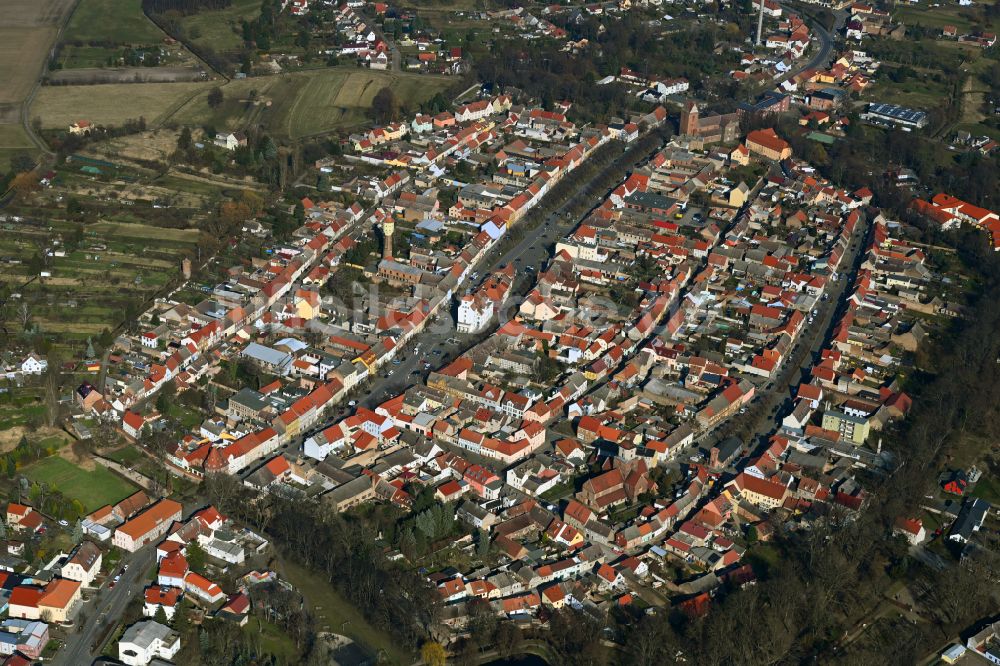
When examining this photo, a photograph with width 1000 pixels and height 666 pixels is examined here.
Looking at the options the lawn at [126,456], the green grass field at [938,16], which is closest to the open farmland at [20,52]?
the lawn at [126,456]

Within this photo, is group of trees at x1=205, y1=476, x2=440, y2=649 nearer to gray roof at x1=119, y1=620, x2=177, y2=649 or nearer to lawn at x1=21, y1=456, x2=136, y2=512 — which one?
lawn at x1=21, y1=456, x2=136, y2=512

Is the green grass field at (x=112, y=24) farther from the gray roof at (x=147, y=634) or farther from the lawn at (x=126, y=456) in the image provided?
the gray roof at (x=147, y=634)

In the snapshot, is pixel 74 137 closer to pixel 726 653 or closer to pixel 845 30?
pixel 726 653

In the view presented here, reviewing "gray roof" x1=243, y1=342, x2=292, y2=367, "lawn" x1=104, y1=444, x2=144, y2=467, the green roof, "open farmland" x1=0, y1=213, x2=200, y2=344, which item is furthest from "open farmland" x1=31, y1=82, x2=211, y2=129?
the green roof

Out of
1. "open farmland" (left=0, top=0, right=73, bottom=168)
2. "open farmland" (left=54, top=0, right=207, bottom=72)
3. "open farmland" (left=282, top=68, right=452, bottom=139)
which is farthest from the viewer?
"open farmland" (left=54, top=0, right=207, bottom=72)

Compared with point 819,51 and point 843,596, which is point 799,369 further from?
point 819,51
